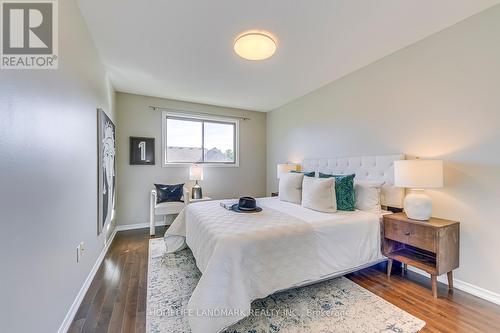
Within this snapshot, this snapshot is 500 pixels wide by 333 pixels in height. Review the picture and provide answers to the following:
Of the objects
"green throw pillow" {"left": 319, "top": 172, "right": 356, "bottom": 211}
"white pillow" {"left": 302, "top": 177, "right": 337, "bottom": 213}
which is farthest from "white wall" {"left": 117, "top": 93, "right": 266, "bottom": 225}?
"green throw pillow" {"left": 319, "top": 172, "right": 356, "bottom": 211}

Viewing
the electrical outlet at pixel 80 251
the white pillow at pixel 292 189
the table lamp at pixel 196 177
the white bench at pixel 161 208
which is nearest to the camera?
the electrical outlet at pixel 80 251

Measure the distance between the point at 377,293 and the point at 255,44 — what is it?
2.79m

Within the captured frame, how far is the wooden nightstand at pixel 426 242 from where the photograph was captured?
1.92 m

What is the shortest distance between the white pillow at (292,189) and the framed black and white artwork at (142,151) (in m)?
2.78

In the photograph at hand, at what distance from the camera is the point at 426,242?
1.98 metres

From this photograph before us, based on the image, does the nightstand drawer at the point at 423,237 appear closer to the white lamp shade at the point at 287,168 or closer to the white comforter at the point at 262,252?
the white comforter at the point at 262,252

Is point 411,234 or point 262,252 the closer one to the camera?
point 262,252

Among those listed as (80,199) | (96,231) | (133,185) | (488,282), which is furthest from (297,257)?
(133,185)

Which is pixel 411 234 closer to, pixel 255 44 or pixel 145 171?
pixel 255 44

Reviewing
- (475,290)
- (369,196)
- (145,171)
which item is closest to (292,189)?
(369,196)

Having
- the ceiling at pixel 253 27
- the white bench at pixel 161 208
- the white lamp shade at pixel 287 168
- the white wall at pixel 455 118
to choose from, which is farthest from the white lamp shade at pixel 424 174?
the white bench at pixel 161 208

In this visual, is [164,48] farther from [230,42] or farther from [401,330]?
[401,330]

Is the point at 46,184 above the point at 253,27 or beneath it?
beneath

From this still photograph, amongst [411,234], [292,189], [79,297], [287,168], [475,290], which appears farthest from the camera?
[287,168]
